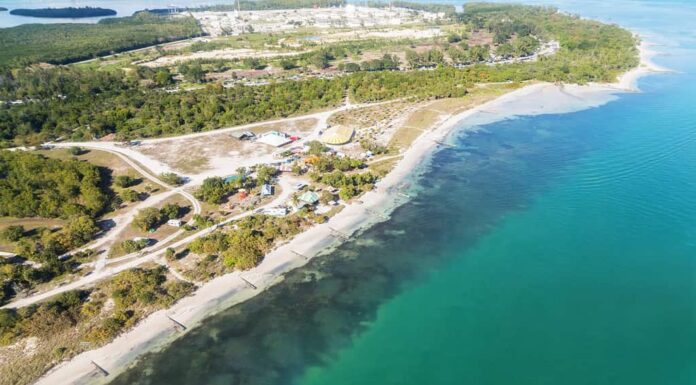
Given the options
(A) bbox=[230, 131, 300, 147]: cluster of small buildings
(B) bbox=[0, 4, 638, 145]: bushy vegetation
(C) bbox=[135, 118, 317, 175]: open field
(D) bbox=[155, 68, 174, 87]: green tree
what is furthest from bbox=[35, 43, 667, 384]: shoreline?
(D) bbox=[155, 68, 174, 87]: green tree

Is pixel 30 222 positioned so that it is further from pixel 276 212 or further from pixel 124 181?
pixel 276 212

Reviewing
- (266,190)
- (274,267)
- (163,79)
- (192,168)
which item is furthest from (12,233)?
(163,79)

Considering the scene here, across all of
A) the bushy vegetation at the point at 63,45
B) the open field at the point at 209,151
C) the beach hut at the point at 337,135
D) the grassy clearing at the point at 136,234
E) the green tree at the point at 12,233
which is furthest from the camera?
the bushy vegetation at the point at 63,45

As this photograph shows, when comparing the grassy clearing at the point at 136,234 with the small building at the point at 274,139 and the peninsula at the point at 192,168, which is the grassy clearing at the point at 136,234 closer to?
the peninsula at the point at 192,168

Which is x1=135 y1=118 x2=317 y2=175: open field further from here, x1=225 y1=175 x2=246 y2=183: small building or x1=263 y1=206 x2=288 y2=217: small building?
x1=263 y1=206 x2=288 y2=217: small building

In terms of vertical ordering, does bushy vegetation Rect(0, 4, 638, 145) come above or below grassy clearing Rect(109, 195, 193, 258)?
above

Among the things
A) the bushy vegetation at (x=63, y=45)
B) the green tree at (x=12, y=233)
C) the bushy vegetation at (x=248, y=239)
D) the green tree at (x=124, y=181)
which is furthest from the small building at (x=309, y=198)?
the bushy vegetation at (x=63, y=45)
